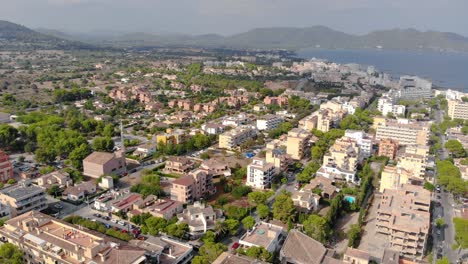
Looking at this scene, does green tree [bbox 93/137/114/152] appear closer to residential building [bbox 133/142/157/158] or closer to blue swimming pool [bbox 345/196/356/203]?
residential building [bbox 133/142/157/158]

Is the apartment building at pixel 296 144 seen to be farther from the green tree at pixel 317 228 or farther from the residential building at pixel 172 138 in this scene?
the green tree at pixel 317 228

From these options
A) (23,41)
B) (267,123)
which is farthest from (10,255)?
(23,41)

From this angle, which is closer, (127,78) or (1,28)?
Result: (127,78)

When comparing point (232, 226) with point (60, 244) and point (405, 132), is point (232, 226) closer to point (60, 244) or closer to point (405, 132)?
point (60, 244)

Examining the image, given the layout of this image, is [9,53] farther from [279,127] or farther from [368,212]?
[368,212]

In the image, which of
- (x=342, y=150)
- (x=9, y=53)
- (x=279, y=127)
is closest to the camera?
(x=342, y=150)

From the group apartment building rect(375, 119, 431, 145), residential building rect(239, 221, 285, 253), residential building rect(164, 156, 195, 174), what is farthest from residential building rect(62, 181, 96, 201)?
apartment building rect(375, 119, 431, 145)

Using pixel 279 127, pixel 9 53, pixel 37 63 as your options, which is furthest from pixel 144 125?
pixel 9 53
